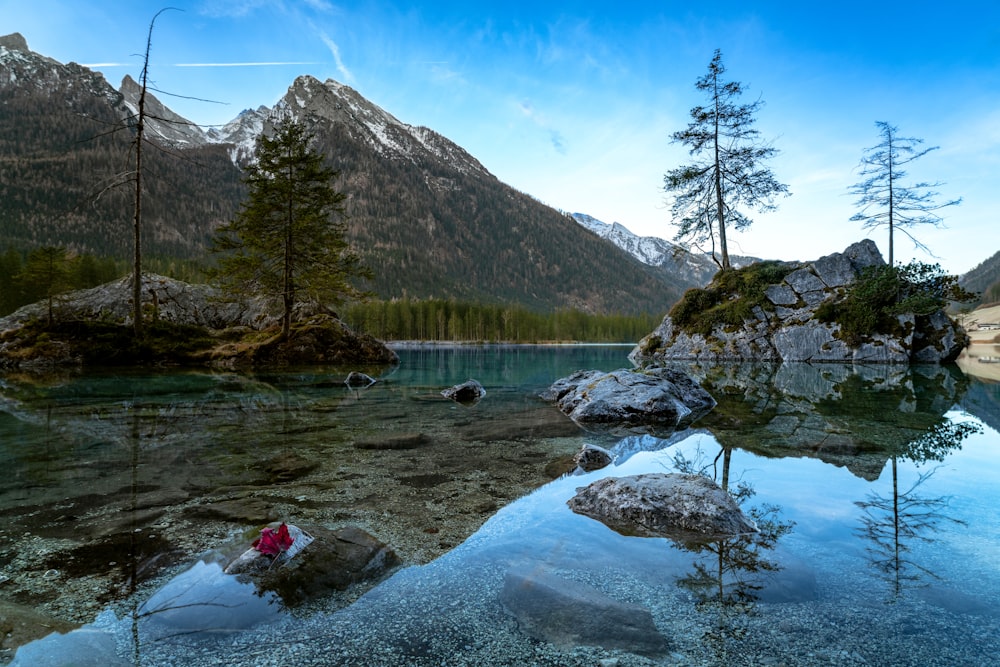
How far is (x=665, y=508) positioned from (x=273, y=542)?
3.64m

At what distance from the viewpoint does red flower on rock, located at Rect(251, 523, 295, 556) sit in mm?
3884

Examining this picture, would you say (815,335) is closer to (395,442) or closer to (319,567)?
(395,442)

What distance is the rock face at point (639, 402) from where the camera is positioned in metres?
11.1

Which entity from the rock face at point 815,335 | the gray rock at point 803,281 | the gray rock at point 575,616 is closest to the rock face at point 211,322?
the rock face at point 815,335

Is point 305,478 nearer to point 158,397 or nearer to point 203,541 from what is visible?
point 203,541

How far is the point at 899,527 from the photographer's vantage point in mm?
4652

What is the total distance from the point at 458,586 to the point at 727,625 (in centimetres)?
178

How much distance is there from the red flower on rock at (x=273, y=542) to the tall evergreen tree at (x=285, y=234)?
88.7 feet

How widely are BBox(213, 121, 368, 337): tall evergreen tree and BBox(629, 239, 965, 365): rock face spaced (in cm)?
2251

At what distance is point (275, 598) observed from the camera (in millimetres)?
3363

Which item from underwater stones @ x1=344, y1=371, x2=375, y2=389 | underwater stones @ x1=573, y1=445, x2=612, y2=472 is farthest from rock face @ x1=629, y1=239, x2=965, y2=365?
underwater stones @ x1=573, y1=445, x2=612, y2=472

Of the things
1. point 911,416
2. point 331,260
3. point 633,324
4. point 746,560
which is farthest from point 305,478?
point 633,324

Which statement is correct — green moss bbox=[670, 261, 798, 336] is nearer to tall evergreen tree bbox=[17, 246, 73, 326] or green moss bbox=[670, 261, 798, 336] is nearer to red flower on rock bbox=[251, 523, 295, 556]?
red flower on rock bbox=[251, 523, 295, 556]

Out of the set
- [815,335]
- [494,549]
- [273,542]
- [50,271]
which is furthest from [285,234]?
[815,335]
